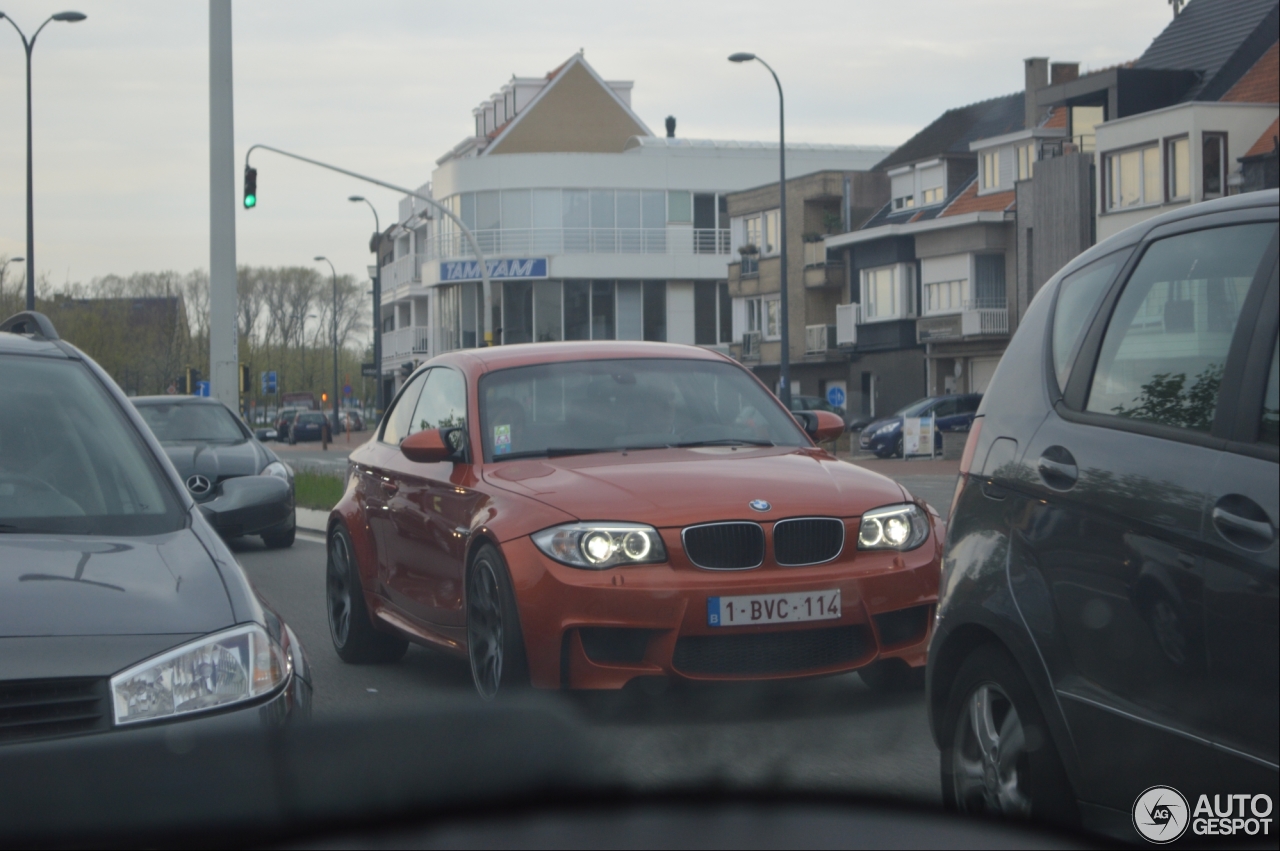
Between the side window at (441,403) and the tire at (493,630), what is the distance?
1070 millimetres

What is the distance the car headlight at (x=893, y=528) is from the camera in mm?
6043

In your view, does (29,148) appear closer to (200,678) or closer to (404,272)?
(200,678)

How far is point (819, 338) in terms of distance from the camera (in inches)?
2399

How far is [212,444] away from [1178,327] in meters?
13.1

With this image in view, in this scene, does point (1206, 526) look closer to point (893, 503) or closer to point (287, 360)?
point (893, 503)

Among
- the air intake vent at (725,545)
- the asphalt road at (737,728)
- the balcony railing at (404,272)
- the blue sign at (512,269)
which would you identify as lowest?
the asphalt road at (737,728)

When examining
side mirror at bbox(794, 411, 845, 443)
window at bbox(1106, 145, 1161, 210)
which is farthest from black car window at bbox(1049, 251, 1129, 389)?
window at bbox(1106, 145, 1161, 210)

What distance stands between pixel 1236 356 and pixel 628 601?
293cm

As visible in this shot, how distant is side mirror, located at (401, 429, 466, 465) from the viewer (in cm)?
686

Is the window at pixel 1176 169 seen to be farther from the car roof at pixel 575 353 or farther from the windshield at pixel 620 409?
the windshield at pixel 620 409

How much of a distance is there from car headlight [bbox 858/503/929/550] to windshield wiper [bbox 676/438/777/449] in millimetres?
952

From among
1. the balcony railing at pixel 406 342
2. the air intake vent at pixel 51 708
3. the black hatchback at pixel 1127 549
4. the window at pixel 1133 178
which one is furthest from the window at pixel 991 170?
the air intake vent at pixel 51 708

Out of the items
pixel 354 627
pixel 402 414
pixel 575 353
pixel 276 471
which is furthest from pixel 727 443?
pixel 276 471

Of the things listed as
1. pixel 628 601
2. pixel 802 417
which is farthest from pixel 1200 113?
pixel 628 601
